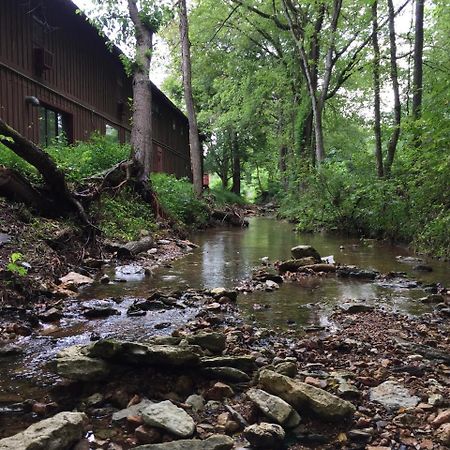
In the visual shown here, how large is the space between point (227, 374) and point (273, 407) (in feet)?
1.69

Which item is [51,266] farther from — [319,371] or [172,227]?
[172,227]

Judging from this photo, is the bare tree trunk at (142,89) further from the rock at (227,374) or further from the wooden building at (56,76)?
the rock at (227,374)

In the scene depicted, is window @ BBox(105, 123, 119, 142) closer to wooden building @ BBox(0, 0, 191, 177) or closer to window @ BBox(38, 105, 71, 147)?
wooden building @ BBox(0, 0, 191, 177)

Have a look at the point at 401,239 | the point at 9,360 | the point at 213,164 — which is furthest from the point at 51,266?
the point at 213,164

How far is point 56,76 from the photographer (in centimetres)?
1505

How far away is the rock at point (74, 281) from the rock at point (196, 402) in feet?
10.5

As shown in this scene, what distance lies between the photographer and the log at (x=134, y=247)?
7.87 m

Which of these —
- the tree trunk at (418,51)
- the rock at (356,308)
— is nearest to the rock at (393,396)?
the rock at (356,308)

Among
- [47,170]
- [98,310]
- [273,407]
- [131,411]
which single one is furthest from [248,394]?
[47,170]

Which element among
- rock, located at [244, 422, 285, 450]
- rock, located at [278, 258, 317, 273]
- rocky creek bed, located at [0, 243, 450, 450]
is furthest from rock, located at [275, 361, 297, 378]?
rock, located at [278, 258, 317, 273]

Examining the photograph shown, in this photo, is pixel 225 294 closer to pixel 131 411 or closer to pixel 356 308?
pixel 356 308

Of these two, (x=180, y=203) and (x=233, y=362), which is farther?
(x=180, y=203)

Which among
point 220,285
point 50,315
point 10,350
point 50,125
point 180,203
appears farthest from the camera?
point 50,125

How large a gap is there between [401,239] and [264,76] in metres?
14.8
